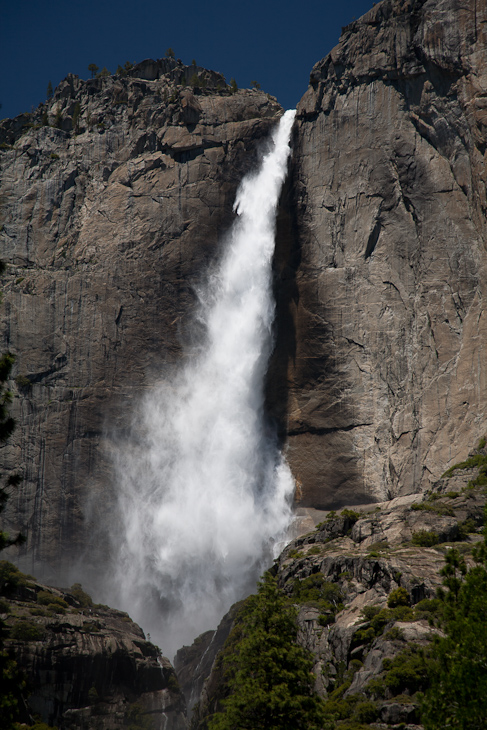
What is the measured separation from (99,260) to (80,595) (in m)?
34.8

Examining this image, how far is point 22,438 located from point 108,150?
34.2 metres

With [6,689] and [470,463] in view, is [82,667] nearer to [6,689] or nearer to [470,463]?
[470,463]

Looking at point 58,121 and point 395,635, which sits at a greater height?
point 58,121

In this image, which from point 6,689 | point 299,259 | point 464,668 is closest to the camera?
point 464,668

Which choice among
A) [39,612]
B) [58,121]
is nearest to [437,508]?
[39,612]

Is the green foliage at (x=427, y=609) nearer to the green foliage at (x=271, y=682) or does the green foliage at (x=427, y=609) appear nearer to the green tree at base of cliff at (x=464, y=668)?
the green foliage at (x=271, y=682)

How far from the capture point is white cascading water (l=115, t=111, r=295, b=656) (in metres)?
69.3

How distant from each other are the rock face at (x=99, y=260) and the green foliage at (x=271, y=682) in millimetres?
47407

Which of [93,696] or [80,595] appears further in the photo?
[80,595]

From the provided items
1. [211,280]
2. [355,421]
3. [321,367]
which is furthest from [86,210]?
[355,421]

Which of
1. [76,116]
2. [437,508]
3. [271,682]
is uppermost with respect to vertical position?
[76,116]

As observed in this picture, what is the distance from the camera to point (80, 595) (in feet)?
215

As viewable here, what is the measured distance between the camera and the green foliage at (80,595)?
6301 cm

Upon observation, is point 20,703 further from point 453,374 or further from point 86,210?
point 86,210
